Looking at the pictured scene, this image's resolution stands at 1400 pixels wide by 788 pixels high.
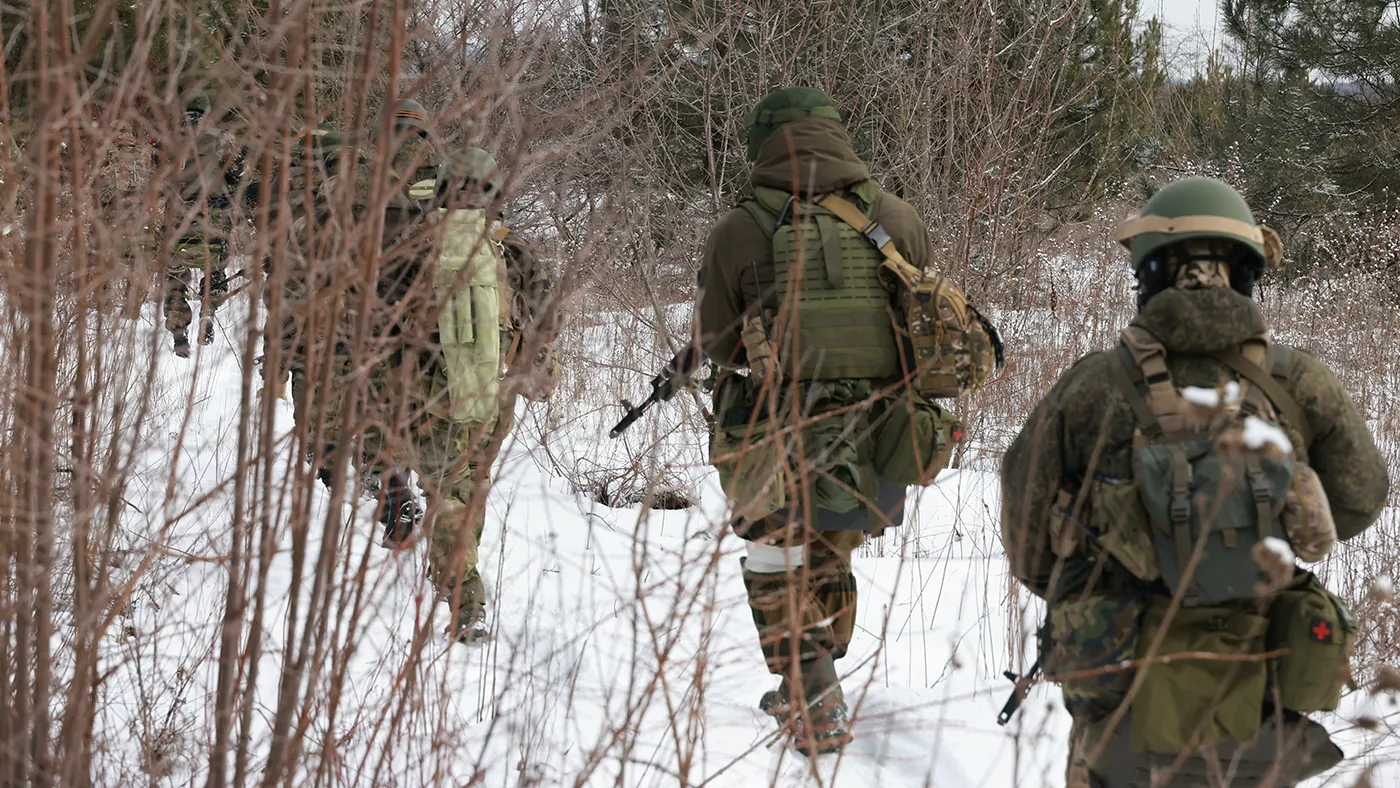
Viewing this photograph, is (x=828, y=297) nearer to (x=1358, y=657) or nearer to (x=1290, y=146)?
(x=1358, y=657)

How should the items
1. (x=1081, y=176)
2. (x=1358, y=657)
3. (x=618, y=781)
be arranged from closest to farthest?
(x=618, y=781) → (x=1358, y=657) → (x=1081, y=176)

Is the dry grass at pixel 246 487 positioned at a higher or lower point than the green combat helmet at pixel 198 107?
lower

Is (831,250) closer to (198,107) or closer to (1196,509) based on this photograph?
(1196,509)

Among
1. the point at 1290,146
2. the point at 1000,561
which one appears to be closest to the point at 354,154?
the point at 1000,561

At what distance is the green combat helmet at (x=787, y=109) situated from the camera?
3045 millimetres

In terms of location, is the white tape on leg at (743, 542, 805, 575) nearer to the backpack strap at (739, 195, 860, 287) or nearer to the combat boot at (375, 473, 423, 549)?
the backpack strap at (739, 195, 860, 287)

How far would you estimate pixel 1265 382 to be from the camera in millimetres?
1930

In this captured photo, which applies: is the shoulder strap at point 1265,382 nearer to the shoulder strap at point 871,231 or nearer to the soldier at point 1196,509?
the soldier at point 1196,509

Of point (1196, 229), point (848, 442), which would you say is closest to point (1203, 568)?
point (1196, 229)

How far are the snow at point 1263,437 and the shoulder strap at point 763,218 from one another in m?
1.43

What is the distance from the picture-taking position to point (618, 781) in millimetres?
1646

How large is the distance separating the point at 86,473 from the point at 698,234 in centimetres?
496

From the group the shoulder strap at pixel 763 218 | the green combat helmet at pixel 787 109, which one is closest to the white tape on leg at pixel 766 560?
the shoulder strap at pixel 763 218

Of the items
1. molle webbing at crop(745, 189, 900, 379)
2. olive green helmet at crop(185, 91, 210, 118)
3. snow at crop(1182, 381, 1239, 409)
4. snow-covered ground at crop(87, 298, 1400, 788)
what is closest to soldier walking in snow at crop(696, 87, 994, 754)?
molle webbing at crop(745, 189, 900, 379)
